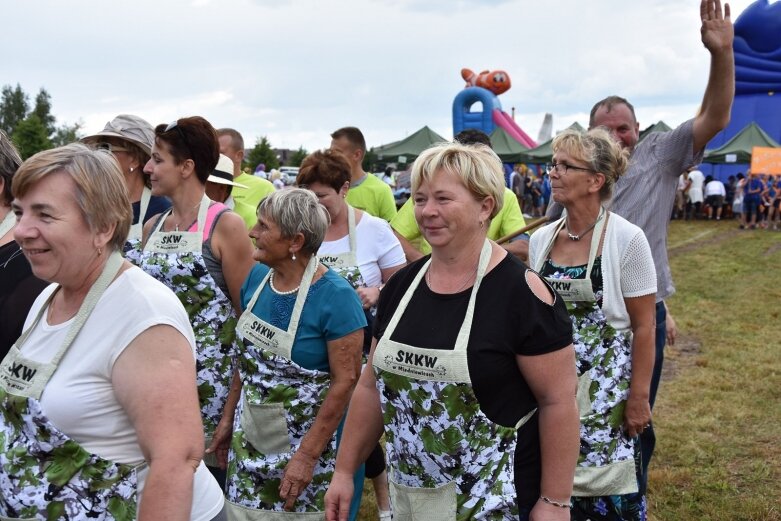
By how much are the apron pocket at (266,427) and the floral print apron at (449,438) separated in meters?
0.82

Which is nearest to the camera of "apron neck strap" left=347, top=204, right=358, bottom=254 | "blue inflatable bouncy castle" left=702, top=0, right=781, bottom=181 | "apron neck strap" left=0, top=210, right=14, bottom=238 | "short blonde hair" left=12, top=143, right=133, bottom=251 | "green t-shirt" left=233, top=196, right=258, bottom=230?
"short blonde hair" left=12, top=143, right=133, bottom=251

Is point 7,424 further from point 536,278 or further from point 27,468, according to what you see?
point 536,278

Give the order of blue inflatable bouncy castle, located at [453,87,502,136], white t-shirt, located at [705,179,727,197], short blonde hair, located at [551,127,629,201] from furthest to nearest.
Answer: blue inflatable bouncy castle, located at [453,87,502,136] < white t-shirt, located at [705,179,727,197] < short blonde hair, located at [551,127,629,201]

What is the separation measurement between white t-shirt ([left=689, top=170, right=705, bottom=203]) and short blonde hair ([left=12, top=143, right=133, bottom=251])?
23593 millimetres

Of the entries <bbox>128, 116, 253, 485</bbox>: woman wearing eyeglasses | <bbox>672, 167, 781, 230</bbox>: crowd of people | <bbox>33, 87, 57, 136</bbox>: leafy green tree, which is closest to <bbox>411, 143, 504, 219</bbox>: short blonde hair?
<bbox>128, 116, 253, 485</bbox>: woman wearing eyeglasses

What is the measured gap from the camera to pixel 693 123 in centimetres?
349

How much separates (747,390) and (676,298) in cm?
496

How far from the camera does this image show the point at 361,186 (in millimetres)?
5566

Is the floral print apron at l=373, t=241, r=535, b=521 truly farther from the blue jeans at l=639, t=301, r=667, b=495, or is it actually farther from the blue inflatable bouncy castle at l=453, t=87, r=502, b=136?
the blue inflatable bouncy castle at l=453, t=87, r=502, b=136

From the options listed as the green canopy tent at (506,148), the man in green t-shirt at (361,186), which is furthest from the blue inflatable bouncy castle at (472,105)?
the man in green t-shirt at (361,186)

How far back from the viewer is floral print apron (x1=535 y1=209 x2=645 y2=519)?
3.01 m

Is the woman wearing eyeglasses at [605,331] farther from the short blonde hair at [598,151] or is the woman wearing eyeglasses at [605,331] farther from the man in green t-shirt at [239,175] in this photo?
the man in green t-shirt at [239,175]

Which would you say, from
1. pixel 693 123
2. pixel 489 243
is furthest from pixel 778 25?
pixel 489 243

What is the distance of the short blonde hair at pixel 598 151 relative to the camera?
311cm
